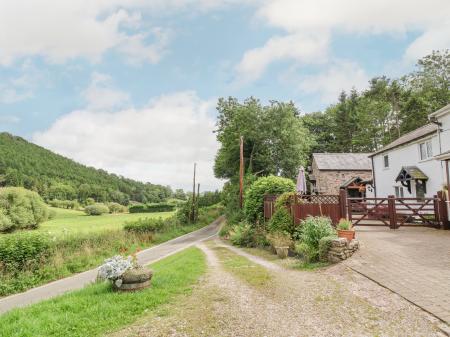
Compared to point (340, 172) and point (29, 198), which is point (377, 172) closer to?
point (340, 172)

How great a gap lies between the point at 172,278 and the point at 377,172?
77.2 feet

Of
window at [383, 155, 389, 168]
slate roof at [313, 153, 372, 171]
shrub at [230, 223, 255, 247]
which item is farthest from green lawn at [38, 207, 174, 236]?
window at [383, 155, 389, 168]

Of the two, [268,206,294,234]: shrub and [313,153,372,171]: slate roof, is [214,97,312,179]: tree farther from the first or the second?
[268,206,294,234]: shrub

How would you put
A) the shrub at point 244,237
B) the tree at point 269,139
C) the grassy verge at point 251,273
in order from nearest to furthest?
the grassy verge at point 251,273 → the shrub at point 244,237 → the tree at point 269,139

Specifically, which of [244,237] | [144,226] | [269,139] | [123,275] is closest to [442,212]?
[244,237]

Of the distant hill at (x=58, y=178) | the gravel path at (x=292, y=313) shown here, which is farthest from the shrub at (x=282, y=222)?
the distant hill at (x=58, y=178)

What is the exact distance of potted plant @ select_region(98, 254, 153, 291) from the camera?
6.73m

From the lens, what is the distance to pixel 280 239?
40.7 feet

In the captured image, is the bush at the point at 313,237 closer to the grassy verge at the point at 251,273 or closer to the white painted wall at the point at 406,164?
the grassy verge at the point at 251,273

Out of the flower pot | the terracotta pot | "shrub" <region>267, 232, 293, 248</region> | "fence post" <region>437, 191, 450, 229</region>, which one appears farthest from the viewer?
"fence post" <region>437, 191, 450, 229</region>

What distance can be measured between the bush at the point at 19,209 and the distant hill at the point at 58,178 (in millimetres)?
34878

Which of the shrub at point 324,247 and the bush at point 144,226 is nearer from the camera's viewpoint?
the shrub at point 324,247

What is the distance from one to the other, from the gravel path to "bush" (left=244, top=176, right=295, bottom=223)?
11233 millimetres

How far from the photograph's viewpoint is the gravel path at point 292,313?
4.71 metres
